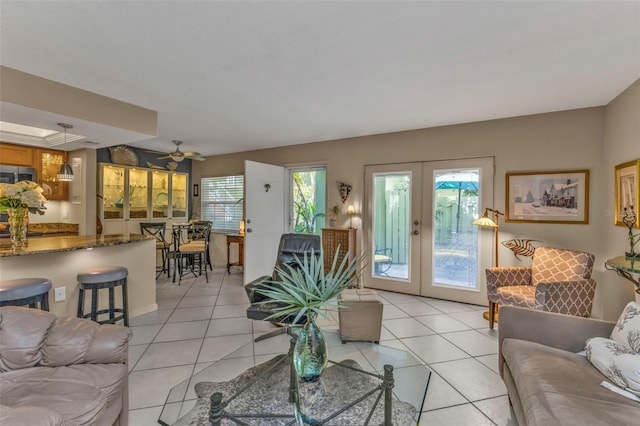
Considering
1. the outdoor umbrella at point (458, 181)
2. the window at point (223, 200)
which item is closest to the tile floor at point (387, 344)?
the outdoor umbrella at point (458, 181)

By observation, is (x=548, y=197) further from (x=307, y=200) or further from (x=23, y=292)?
(x=23, y=292)

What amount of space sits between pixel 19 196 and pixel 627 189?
544 cm

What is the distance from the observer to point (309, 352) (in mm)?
1483

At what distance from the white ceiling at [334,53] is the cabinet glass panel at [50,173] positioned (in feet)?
8.31

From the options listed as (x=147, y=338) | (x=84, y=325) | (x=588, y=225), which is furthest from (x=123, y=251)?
(x=588, y=225)

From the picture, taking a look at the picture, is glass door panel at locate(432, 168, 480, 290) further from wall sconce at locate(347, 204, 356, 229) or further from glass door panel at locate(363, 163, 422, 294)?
wall sconce at locate(347, 204, 356, 229)

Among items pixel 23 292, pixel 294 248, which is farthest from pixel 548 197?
pixel 23 292

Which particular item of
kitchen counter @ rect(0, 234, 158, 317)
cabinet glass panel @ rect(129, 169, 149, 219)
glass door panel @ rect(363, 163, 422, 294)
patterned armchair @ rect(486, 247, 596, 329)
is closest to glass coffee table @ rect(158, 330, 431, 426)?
patterned armchair @ rect(486, 247, 596, 329)

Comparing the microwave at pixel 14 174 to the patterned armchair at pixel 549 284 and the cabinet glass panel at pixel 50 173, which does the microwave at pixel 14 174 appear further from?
the patterned armchair at pixel 549 284

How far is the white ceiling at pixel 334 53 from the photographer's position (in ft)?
5.64

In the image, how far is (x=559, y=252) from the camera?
308cm

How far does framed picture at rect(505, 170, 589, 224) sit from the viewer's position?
Result: 11.1 feet

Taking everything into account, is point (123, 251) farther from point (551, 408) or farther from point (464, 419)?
point (551, 408)

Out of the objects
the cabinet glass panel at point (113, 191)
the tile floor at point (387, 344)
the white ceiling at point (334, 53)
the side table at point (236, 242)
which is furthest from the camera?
the side table at point (236, 242)
